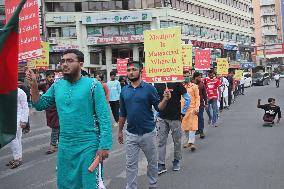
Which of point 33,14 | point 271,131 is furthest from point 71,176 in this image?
point 271,131

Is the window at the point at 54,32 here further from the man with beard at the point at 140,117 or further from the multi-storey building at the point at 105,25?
the man with beard at the point at 140,117

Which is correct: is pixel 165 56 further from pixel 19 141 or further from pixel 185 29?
pixel 185 29

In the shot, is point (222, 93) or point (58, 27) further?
point (58, 27)

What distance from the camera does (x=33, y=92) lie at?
4312 mm

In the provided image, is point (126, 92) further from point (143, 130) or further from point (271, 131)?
point (271, 131)

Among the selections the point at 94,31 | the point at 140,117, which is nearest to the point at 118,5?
the point at 94,31

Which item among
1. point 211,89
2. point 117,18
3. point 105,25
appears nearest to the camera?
point 211,89

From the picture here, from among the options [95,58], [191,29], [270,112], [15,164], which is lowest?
[15,164]

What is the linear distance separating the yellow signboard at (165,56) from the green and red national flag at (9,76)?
175 inches

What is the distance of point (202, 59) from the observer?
Answer: 19.4 m

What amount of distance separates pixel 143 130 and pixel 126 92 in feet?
1.92

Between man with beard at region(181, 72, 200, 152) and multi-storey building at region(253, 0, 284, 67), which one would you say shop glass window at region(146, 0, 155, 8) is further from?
multi-storey building at region(253, 0, 284, 67)

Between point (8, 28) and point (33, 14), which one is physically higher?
point (33, 14)

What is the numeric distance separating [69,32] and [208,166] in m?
45.1
